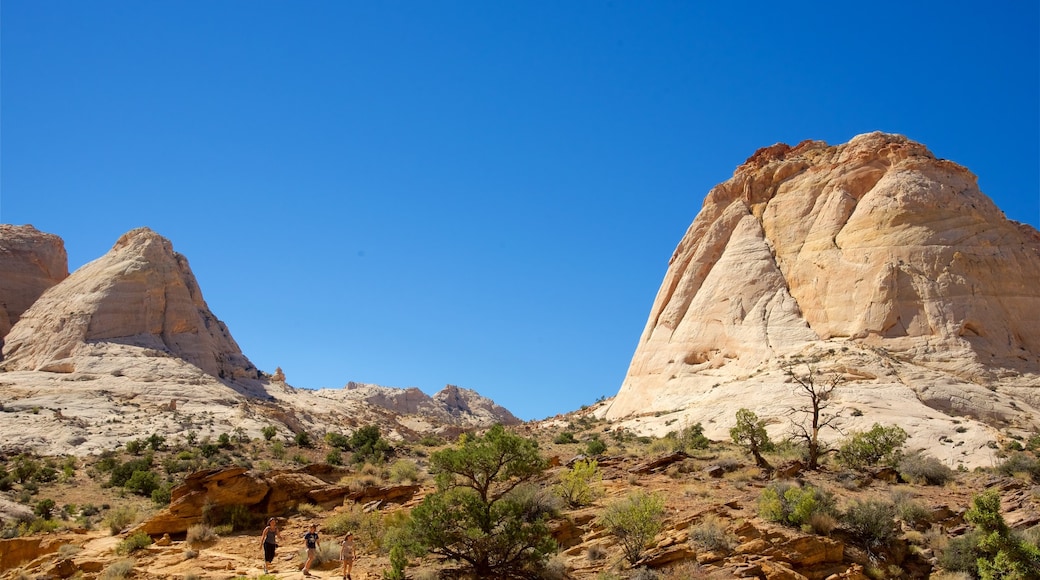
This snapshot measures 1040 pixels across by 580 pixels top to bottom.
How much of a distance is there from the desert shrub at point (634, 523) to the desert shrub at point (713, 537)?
749 millimetres

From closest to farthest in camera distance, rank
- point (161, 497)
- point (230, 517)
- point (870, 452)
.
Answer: point (230, 517), point (161, 497), point (870, 452)

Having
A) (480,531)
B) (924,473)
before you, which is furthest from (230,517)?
(924,473)

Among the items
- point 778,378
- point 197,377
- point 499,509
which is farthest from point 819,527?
point 197,377

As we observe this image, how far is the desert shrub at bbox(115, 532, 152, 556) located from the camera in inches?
Answer: 617

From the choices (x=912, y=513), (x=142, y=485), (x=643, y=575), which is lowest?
(x=643, y=575)

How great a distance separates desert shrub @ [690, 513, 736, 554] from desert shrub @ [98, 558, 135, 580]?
11.3 metres

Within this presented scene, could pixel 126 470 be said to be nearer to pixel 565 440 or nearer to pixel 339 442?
pixel 339 442

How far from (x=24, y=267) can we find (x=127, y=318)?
56.3 ft

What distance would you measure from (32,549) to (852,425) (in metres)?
28.0

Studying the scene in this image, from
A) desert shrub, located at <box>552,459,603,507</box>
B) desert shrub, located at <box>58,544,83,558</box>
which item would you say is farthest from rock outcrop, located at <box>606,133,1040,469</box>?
desert shrub, located at <box>58,544,83,558</box>

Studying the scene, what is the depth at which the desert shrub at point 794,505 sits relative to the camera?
49.8ft

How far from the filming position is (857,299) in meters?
41.6

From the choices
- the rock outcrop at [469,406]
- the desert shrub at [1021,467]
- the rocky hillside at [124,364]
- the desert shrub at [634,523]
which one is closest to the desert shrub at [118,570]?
the desert shrub at [634,523]

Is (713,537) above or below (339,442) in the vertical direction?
below
